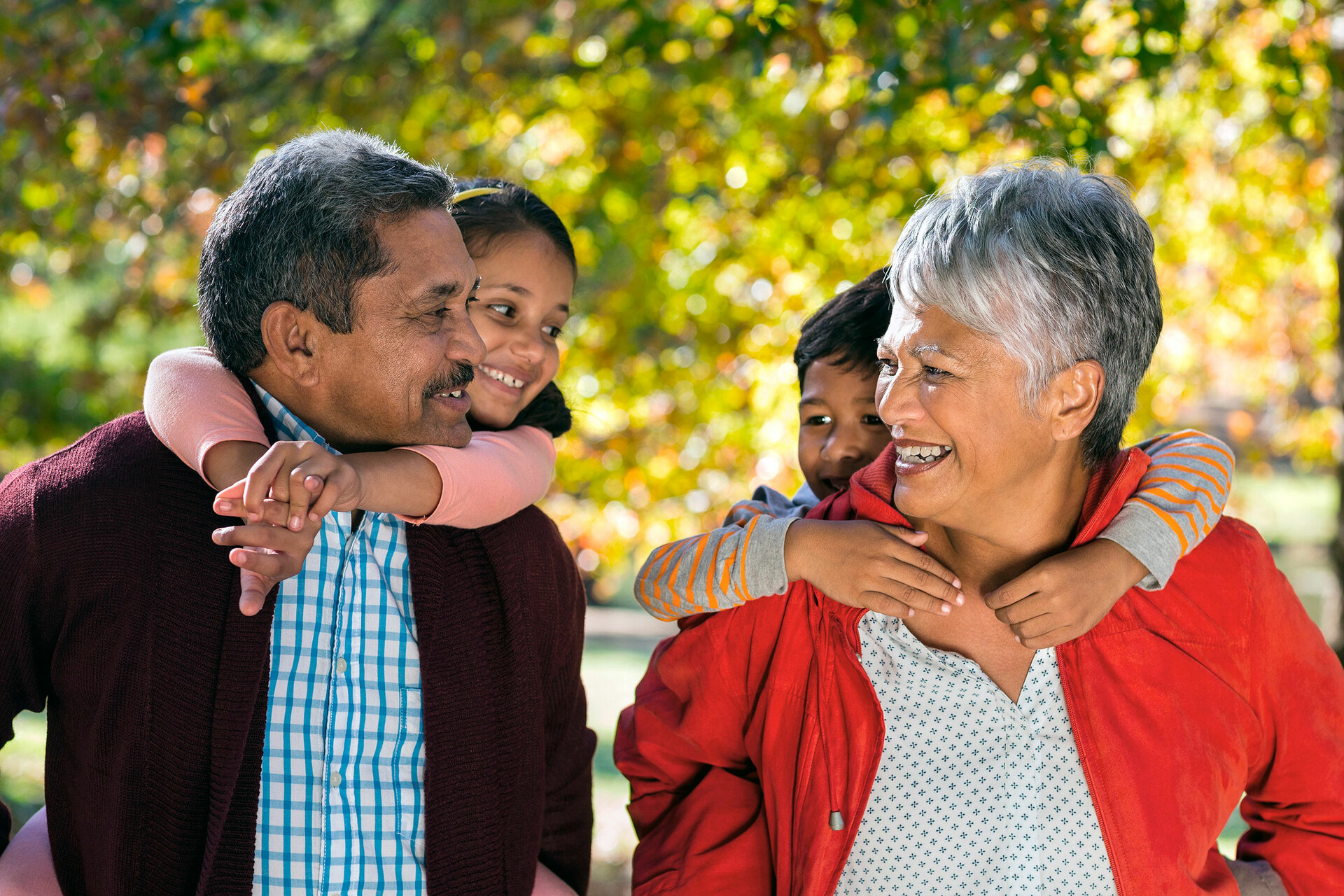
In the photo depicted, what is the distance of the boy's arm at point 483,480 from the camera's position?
191 cm

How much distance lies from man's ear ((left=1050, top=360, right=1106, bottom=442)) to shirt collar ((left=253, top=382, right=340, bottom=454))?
125 centimetres

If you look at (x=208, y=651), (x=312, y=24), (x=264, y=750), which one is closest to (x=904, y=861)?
(x=264, y=750)

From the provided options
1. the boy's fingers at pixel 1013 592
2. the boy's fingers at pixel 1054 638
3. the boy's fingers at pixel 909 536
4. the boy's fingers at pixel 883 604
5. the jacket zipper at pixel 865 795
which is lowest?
the jacket zipper at pixel 865 795

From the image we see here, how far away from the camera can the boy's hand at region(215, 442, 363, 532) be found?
5.15 ft

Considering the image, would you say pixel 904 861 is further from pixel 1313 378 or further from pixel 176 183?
pixel 1313 378

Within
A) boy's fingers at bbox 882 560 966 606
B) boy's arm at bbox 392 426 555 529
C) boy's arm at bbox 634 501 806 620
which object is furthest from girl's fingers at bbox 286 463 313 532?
boy's fingers at bbox 882 560 966 606

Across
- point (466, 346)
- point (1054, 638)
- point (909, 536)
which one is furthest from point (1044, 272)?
point (466, 346)

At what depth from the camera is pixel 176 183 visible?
16.5ft

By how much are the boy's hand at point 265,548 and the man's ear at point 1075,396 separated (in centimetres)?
121

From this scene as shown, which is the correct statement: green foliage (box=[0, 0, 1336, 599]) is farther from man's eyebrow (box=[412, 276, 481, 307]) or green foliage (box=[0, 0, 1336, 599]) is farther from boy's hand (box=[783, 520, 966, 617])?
boy's hand (box=[783, 520, 966, 617])

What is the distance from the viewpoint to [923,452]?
1970 millimetres

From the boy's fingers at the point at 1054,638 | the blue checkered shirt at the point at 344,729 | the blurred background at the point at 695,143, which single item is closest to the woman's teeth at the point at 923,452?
the boy's fingers at the point at 1054,638

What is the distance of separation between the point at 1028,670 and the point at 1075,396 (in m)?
0.47

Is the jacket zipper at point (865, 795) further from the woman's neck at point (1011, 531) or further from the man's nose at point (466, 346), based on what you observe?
the man's nose at point (466, 346)
